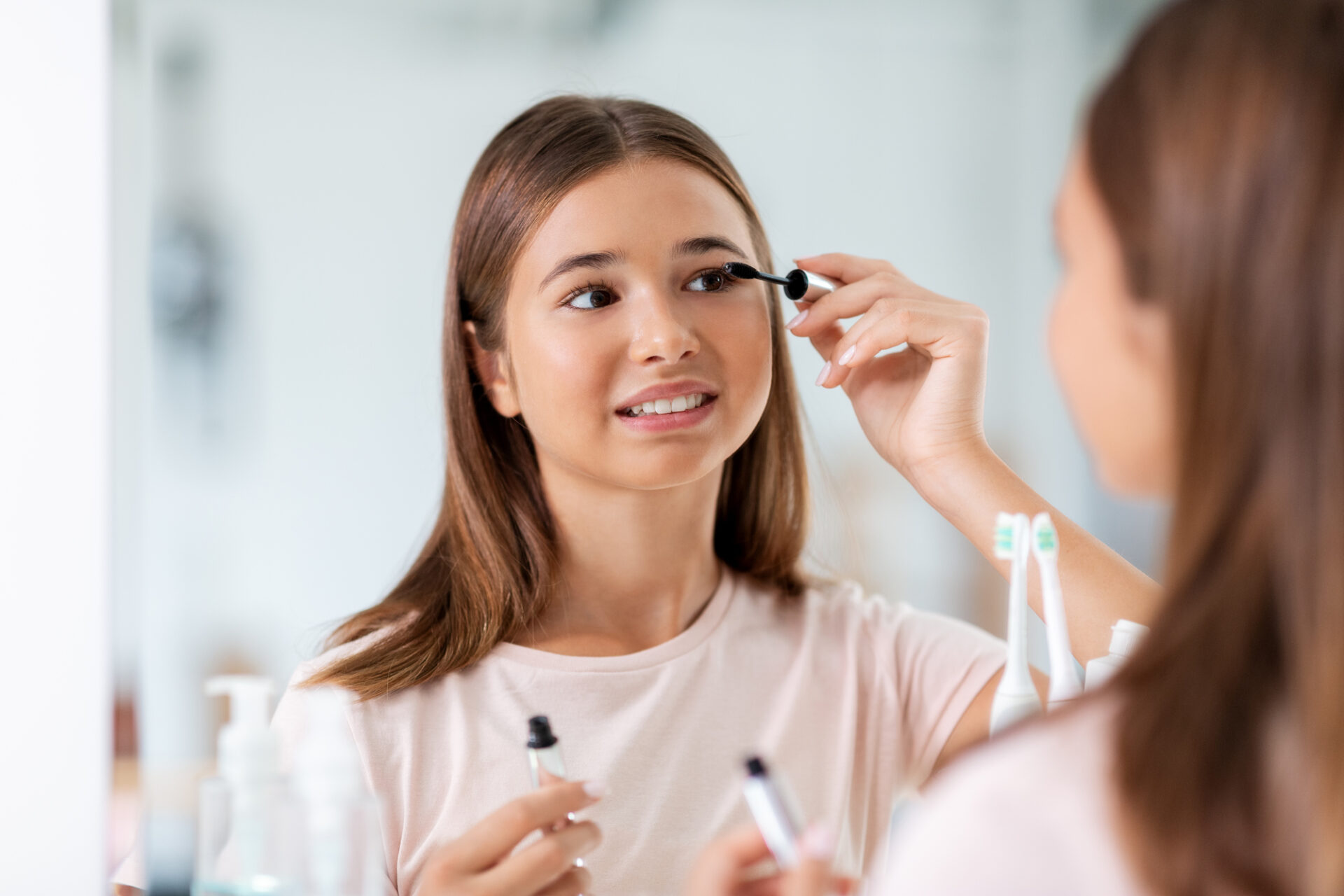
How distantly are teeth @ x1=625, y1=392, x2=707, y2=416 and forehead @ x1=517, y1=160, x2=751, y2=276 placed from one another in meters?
0.12

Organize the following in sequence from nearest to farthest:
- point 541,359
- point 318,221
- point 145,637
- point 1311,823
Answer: point 1311,823
point 541,359
point 145,637
point 318,221

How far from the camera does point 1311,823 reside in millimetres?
405

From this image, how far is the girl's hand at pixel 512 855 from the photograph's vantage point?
0.65 meters

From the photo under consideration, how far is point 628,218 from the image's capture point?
0.90 m

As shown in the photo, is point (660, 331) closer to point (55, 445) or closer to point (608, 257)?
point (608, 257)

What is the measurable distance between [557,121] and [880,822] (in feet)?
2.26

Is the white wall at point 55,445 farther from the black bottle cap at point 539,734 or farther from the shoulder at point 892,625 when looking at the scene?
the shoulder at point 892,625

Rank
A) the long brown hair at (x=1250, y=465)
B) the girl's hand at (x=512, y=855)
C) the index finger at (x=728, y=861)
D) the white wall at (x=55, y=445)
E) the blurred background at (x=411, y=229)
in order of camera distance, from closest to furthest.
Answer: the long brown hair at (x=1250, y=465), the index finger at (x=728, y=861), the girl's hand at (x=512, y=855), the white wall at (x=55, y=445), the blurred background at (x=411, y=229)

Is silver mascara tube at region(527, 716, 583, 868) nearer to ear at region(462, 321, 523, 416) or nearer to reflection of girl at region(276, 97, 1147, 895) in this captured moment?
reflection of girl at region(276, 97, 1147, 895)

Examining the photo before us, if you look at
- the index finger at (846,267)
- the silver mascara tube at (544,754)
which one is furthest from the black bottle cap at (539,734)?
the index finger at (846,267)

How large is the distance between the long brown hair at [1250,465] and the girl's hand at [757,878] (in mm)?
136

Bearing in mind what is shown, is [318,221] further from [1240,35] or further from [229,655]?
[1240,35]

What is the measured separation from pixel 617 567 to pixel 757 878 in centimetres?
47

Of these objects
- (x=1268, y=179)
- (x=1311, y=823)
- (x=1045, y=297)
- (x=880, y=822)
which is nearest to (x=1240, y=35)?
(x=1268, y=179)
